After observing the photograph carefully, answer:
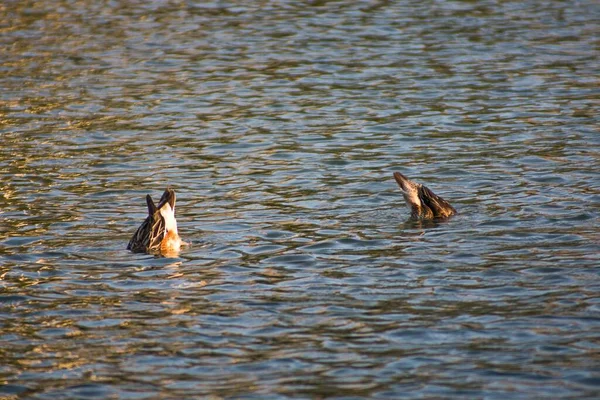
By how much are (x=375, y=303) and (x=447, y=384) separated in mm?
1849

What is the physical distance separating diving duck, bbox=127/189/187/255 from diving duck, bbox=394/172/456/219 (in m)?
2.60

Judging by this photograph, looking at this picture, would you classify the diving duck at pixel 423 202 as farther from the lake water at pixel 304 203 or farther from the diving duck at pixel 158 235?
the diving duck at pixel 158 235

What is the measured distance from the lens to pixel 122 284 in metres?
10.1

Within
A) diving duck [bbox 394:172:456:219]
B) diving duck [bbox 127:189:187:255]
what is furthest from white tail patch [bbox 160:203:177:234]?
diving duck [bbox 394:172:456:219]

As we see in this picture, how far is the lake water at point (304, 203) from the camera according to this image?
319 inches

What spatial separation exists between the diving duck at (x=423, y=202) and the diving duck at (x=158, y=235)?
2.60 metres

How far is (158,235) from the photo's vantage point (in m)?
11.0

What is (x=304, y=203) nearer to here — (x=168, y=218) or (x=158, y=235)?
(x=168, y=218)

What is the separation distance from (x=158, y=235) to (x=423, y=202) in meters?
2.93

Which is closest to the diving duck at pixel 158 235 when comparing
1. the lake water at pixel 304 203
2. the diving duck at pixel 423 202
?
the lake water at pixel 304 203

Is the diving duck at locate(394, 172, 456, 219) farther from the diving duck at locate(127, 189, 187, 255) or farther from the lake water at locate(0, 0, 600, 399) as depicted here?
the diving duck at locate(127, 189, 187, 255)

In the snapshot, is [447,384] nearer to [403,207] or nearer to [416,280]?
[416,280]

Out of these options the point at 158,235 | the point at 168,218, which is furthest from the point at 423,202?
the point at 158,235

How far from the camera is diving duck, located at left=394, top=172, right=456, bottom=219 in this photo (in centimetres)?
1191
